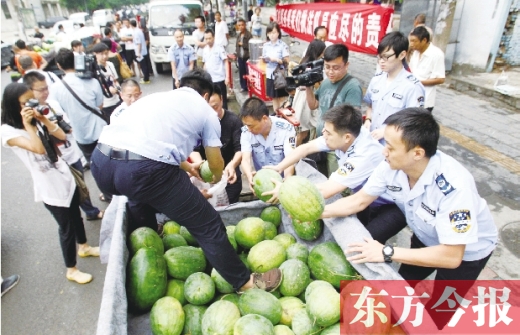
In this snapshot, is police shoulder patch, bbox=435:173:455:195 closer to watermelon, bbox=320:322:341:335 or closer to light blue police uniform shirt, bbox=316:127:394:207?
light blue police uniform shirt, bbox=316:127:394:207

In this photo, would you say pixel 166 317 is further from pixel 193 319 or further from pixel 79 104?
pixel 79 104

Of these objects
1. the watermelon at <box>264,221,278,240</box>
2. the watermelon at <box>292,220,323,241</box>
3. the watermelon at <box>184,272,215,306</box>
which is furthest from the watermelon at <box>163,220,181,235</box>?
the watermelon at <box>292,220,323,241</box>

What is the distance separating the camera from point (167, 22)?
12656mm

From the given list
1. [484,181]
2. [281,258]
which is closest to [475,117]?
[484,181]

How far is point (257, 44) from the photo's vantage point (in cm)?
795

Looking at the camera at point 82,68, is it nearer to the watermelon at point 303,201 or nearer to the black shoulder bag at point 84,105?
the black shoulder bag at point 84,105

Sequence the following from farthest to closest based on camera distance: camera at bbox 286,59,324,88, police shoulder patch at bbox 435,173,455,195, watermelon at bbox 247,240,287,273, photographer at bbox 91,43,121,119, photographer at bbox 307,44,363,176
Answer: photographer at bbox 91,43,121,119 < camera at bbox 286,59,324,88 < photographer at bbox 307,44,363,176 < watermelon at bbox 247,240,287,273 < police shoulder patch at bbox 435,173,455,195

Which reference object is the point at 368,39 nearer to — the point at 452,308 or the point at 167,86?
the point at 452,308

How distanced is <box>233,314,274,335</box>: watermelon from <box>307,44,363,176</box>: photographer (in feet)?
7.46

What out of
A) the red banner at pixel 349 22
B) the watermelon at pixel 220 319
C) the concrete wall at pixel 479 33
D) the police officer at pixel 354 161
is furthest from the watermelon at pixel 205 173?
the concrete wall at pixel 479 33

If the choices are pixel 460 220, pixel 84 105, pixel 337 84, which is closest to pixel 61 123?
pixel 84 105

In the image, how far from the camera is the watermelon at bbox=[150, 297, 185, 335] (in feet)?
6.30

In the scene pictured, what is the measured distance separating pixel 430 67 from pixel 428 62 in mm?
75

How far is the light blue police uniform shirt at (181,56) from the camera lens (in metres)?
7.83
